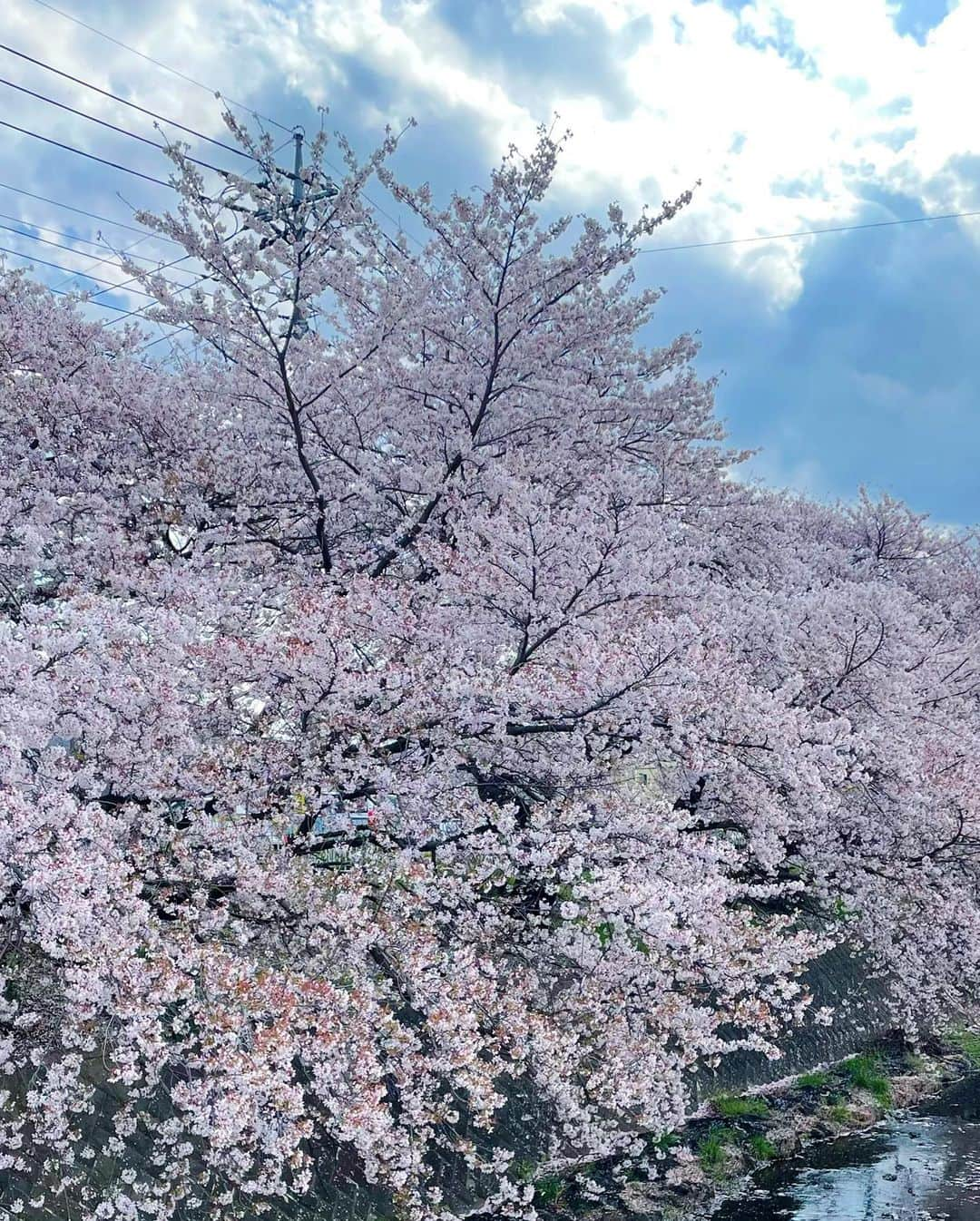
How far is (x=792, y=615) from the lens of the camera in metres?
12.0

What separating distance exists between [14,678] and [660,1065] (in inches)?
220

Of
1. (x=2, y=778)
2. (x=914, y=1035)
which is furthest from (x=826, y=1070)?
(x=2, y=778)

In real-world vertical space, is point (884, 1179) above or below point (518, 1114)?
below

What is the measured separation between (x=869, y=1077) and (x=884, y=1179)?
3422mm

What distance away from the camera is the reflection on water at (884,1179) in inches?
412

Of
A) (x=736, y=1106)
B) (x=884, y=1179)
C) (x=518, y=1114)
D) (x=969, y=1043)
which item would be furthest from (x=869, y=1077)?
(x=518, y=1114)

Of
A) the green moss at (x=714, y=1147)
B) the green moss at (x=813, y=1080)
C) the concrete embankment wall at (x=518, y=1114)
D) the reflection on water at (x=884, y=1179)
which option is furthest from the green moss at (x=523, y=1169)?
the green moss at (x=813, y=1080)

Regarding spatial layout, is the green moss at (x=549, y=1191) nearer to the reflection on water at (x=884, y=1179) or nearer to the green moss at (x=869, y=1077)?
the reflection on water at (x=884, y=1179)

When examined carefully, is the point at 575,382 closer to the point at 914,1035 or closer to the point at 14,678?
the point at 14,678

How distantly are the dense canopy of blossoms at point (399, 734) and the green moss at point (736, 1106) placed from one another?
4.32 ft

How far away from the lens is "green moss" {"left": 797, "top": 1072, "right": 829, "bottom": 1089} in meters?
14.4

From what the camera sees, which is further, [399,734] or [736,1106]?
[736,1106]

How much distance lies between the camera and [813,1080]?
14.6 metres

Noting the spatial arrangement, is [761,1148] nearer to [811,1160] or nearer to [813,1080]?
[811,1160]
